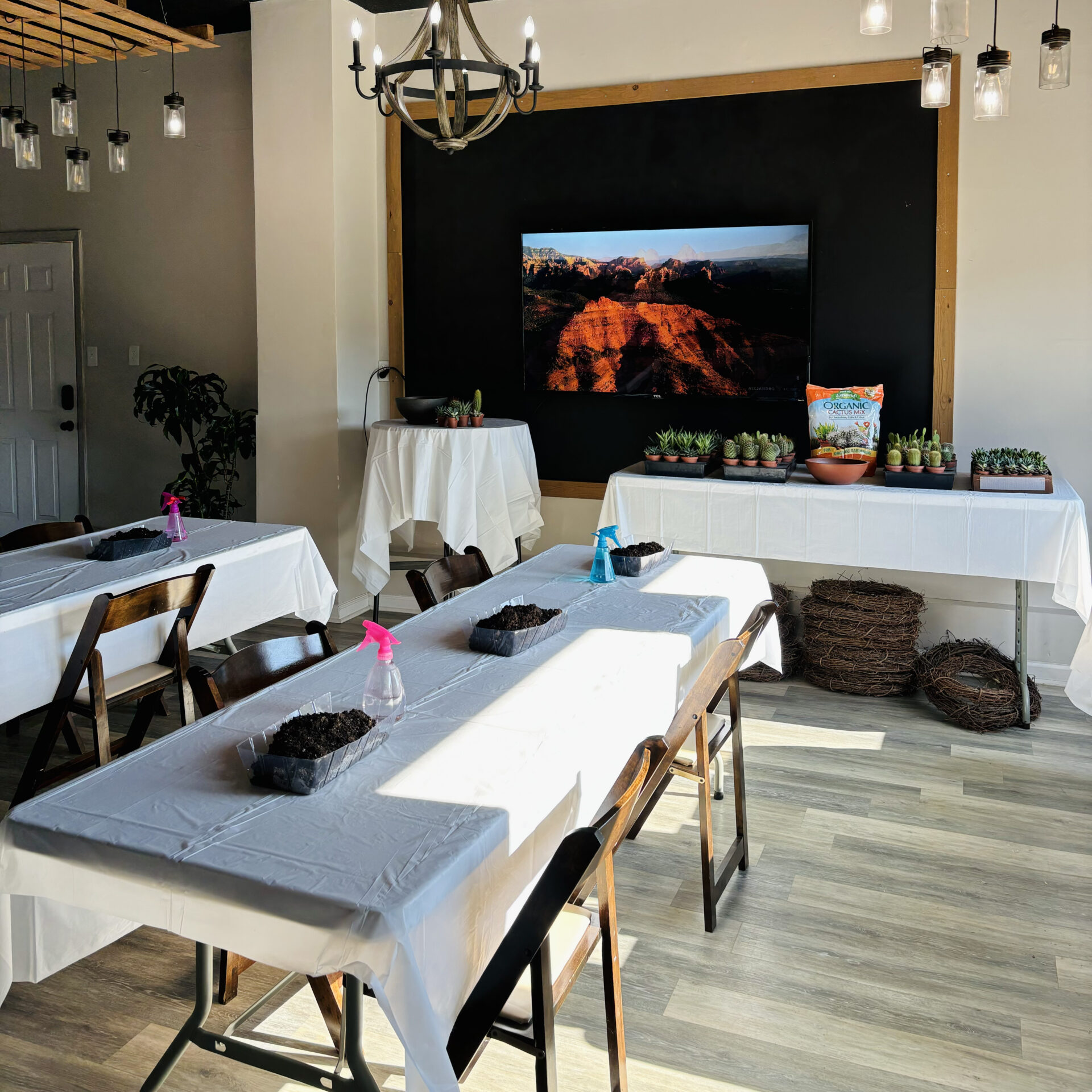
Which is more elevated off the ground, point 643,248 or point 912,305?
point 643,248

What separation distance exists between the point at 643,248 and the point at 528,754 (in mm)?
4055

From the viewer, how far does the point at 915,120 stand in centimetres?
506

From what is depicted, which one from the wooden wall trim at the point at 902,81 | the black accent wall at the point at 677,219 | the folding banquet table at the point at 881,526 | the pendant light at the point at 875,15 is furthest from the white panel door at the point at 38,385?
the pendant light at the point at 875,15

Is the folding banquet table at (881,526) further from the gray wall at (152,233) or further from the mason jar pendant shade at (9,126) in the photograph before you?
the gray wall at (152,233)

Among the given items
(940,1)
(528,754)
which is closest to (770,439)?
(940,1)

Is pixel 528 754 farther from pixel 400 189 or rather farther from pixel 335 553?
pixel 400 189

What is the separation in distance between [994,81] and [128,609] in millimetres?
2993

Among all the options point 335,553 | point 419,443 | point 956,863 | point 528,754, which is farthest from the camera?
point 335,553

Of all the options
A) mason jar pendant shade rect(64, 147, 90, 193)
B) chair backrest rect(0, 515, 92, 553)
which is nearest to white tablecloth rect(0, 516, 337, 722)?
chair backrest rect(0, 515, 92, 553)

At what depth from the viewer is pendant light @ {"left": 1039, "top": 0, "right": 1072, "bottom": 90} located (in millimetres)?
2992

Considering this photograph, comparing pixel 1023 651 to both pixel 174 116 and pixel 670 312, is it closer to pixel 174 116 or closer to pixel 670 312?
pixel 670 312

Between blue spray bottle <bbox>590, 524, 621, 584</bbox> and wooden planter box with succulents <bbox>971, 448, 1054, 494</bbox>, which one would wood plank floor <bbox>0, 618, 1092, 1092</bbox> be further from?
wooden planter box with succulents <bbox>971, 448, 1054, 494</bbox>

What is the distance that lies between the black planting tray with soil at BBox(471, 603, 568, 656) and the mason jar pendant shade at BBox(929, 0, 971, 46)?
69.5 inches

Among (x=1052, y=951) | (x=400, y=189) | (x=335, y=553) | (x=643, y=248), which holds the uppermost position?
(x=400, y=189)
